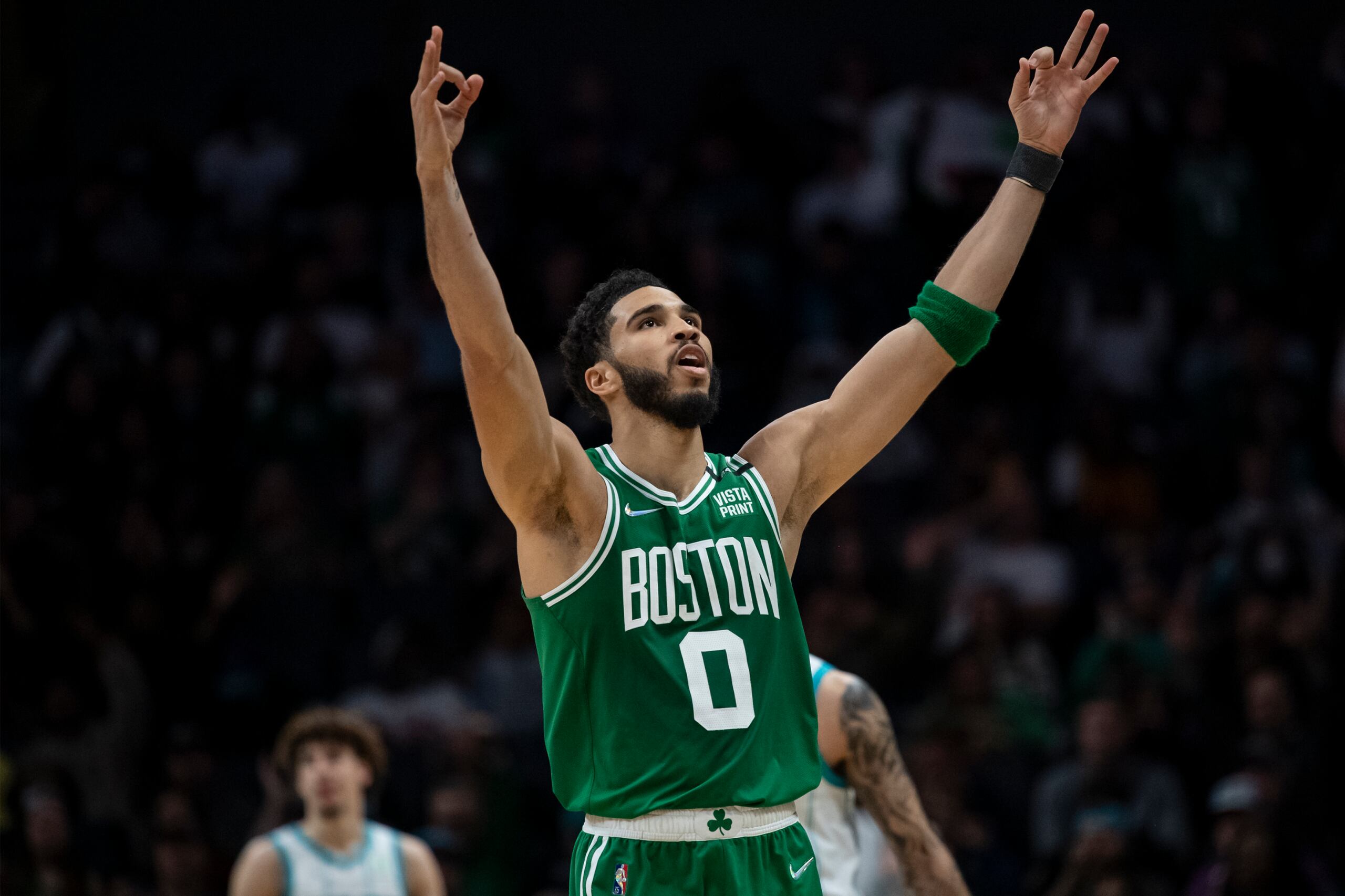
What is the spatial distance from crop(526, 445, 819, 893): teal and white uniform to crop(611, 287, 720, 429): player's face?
0.24m

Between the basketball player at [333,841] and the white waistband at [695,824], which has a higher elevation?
the basketball player at [333,841]

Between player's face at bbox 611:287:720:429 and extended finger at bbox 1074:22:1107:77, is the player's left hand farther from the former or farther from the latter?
player's face at bbox 611:287:720:429

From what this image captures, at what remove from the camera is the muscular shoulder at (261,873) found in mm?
7305

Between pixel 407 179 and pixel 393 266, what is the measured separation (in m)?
0.79

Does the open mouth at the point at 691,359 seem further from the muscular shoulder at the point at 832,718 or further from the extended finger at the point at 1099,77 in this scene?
the muscular shoulder at the point at 832,718

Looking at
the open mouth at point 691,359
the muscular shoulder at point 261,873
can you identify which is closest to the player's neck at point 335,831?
the muscular shoulder at point 261,873

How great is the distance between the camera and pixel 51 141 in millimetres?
13508

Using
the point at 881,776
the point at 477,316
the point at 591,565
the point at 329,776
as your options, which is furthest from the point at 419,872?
the point at 477,316

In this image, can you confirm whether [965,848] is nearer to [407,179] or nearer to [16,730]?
[16,730]

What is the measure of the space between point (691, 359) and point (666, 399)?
12cm

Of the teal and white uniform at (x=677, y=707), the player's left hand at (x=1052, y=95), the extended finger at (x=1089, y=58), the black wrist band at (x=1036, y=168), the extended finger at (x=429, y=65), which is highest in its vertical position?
the extended finger at (x=1089, y=58)

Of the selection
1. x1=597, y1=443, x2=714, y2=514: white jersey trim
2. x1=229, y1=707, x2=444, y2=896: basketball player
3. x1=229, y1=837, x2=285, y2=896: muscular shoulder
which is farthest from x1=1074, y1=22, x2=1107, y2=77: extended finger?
x1=229, y1=837, x2=285, y2=896: muscular shoulder

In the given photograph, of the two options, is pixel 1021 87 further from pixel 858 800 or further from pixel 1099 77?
pixel 858 800

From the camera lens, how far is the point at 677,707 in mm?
3795
